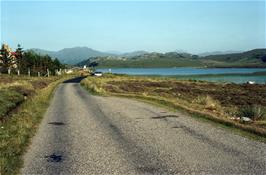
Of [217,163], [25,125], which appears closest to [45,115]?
[25,125]

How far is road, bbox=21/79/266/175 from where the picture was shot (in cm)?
898

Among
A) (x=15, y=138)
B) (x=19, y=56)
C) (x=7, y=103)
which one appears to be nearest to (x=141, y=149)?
(x=15, y=138)

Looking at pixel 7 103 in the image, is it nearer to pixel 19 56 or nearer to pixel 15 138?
pixel 15 138

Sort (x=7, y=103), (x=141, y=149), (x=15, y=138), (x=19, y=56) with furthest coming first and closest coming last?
(x=19, y=56), (x=7, y=103), (x=15, y=138), (x=141, y=149)

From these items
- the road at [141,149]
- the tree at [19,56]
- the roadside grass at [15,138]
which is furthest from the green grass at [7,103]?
the tree at [19,56]

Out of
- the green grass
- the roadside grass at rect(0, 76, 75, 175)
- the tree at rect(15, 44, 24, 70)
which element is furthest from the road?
the tree at rect(15, 44, 24, 70)

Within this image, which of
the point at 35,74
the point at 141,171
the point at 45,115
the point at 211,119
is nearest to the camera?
the point at 141,171

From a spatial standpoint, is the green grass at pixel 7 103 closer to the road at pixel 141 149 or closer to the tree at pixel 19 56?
the road at pixel 141 149

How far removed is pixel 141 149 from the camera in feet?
36.2

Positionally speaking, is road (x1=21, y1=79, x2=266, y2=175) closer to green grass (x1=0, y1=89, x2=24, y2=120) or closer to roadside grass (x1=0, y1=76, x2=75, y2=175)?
roadside grass (x1=0, y1=76, x2=75, y2=175)

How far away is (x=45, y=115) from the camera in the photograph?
2028cm

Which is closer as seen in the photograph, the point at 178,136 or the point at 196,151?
the point at 196,151

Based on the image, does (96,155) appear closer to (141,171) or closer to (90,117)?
(141,171)

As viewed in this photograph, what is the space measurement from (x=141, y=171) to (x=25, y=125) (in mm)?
8716
